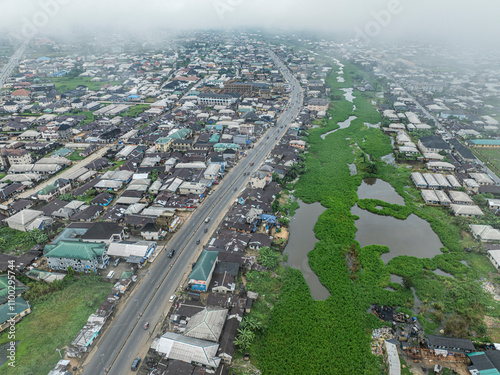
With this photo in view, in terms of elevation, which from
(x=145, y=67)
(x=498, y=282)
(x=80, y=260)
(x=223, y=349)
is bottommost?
(x=498, y=282)

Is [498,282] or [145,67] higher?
[145,67]

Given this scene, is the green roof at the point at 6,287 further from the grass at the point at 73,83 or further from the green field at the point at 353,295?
the grass at the point at 73,83

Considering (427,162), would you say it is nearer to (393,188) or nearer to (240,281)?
(393,188)

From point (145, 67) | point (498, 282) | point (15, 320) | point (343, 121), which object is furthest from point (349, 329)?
point (145, 67)

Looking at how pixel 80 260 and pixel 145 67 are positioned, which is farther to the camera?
pixel 145 67

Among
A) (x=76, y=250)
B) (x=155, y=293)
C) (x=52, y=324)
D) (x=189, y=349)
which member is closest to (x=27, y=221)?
(x=76, y=250)

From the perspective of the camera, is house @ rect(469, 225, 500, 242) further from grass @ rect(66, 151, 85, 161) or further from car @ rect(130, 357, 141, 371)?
grass @ rect(66, 151, 85, 161)

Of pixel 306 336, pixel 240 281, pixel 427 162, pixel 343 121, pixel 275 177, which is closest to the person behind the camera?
pixel 306 336
